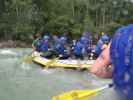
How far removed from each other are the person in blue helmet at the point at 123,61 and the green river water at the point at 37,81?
5639 millimetres

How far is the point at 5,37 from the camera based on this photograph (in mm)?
31516

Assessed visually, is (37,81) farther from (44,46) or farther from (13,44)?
(13,44)

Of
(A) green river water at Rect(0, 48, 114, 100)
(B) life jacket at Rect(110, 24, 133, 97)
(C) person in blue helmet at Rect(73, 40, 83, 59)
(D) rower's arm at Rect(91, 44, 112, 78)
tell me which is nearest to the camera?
(B) life jacket at Rect(110, 24, 133, 97)

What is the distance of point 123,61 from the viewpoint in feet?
7.77

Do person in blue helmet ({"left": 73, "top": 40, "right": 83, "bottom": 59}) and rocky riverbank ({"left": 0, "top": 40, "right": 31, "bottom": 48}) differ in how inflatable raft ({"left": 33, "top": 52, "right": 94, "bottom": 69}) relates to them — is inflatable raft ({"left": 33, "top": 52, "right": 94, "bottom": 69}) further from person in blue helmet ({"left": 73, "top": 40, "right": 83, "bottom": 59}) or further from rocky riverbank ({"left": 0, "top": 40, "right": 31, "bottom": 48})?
rocky riverbank ({"left": 0, "top": 40, "right": 31, "bottom": 48})

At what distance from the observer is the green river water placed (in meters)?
9.64

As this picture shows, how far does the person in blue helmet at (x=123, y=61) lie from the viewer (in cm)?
232

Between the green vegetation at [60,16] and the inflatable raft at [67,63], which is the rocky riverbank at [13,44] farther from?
the inflatable raft at [67,63]

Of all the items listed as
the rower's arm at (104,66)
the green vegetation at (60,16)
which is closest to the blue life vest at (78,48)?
the rower's arm at (104,66)

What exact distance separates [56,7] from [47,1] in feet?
3.02

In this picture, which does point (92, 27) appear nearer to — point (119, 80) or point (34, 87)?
point (34, 87)

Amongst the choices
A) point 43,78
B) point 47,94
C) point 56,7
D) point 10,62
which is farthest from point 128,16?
point 47,94

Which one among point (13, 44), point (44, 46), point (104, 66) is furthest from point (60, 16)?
point (104, 66)

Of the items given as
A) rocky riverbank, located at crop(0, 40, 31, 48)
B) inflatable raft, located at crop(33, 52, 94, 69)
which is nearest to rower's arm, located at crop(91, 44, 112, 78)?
inflatable raft, located at crop(33, 52, 94, 69)
